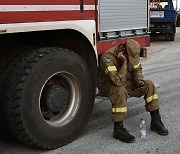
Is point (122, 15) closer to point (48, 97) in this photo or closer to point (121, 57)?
point (121, 57)

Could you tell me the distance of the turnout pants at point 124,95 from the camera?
4.28 m

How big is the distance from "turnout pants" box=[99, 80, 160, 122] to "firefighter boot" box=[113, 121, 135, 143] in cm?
8

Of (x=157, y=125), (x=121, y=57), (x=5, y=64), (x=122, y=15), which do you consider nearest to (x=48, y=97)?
(x=5, y=64)

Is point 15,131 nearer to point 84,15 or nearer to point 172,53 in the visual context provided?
point 84,15

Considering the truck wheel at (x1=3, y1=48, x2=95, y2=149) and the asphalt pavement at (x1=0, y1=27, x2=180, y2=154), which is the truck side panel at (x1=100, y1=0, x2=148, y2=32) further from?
the asphalt pavement at (x1=0, y1=27, x2=180, y2=154)

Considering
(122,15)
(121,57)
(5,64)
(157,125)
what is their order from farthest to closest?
(122,15)
(157,125)
(121,57)
(5,64)

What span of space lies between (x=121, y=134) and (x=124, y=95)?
16.6 inches

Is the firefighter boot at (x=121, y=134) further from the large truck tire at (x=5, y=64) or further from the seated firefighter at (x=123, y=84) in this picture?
the large truck tire at (x=5, y=64)

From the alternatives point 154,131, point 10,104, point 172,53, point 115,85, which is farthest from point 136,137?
point 172,53

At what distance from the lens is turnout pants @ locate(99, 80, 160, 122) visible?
4.28m

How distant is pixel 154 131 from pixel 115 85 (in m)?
0.76

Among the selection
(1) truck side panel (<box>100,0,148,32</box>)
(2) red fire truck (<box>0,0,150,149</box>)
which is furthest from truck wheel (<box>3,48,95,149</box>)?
(1) truck side panel (<box>100,0,148,32</box>)

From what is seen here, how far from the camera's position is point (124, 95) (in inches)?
169

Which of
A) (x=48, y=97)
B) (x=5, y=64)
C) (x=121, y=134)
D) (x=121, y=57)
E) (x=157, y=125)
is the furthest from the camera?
(x=157, y=125)
